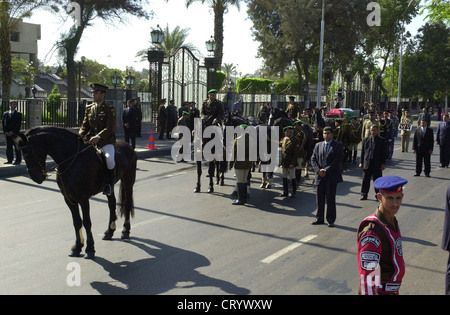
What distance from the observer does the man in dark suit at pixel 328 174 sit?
958cm

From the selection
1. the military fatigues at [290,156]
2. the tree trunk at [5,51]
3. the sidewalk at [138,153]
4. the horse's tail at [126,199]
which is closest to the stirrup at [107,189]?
the horse's tail at [126,199]

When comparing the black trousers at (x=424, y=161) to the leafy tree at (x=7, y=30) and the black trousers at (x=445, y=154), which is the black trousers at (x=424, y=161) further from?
the leafy tree at (x=7, y=30)

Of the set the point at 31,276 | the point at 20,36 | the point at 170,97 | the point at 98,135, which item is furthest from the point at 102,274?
the point at 20,36

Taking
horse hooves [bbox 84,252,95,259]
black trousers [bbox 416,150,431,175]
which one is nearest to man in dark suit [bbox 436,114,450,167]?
black trousers [bbox 416,150,431,175]

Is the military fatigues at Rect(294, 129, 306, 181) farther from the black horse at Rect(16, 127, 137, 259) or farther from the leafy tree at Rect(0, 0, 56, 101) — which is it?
the leafy tree at Rect(0, 0, 56, 101)

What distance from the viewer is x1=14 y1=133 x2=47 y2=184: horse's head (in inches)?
281

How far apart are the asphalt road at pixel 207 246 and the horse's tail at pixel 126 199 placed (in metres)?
0.42

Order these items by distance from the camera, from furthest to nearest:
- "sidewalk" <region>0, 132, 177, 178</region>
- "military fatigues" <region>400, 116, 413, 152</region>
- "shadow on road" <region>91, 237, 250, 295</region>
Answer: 1. "military fatigues" <region>400, 116, 413, 152</region>
2. "sidewalk" <region>0, 132, 177, 178</region>
3. "shadow on road" <region>91, 237, 250, 295</region>

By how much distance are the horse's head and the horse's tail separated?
5.84 feet

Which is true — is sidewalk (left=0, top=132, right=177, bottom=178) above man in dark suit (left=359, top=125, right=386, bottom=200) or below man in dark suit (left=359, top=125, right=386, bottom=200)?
below

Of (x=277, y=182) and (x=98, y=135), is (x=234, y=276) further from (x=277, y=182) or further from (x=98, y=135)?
(x=277, y=182)

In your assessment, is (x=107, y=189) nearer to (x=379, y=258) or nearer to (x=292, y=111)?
(x=379, y=258)

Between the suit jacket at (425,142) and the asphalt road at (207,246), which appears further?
the suit jacket at (425,142)
